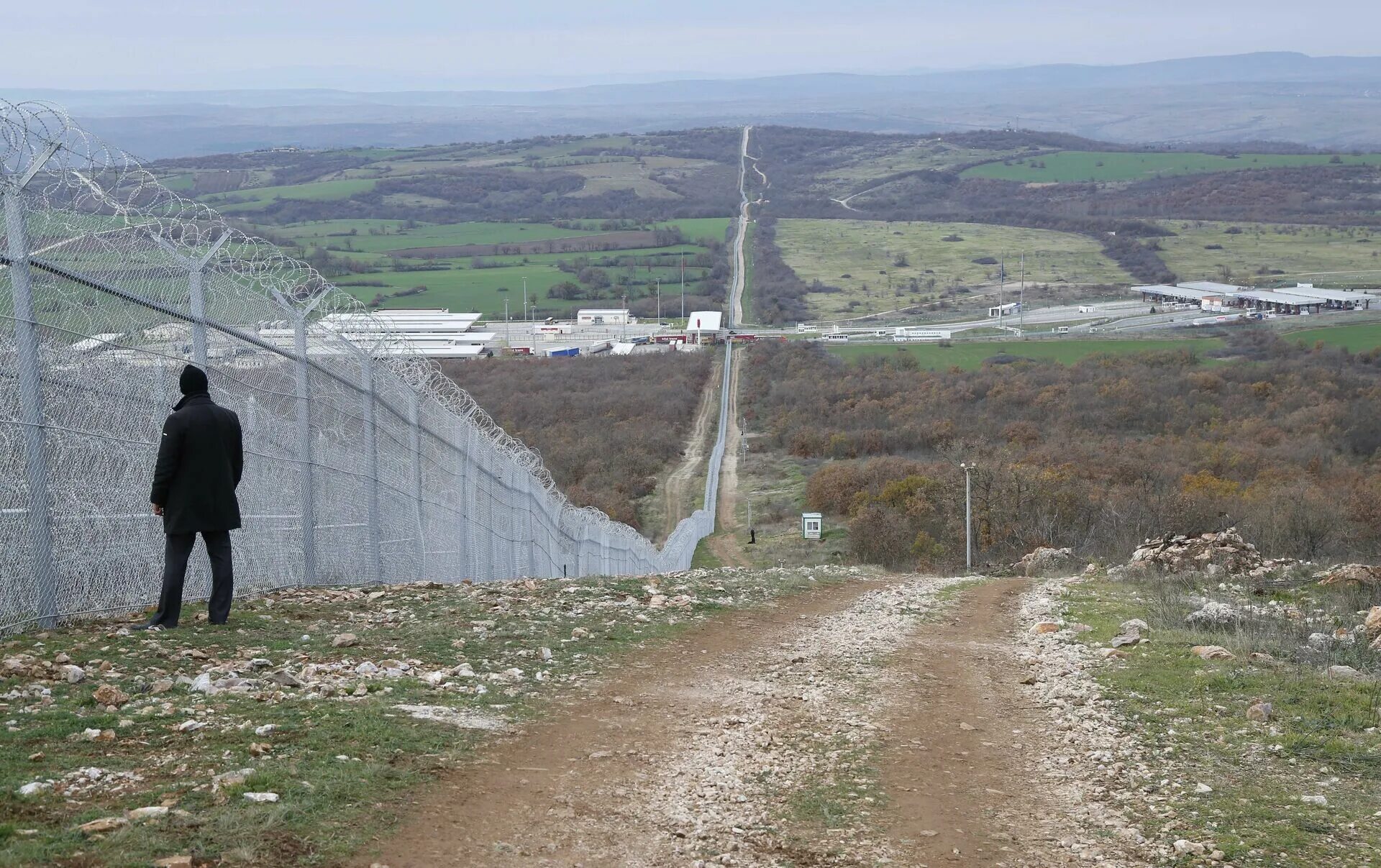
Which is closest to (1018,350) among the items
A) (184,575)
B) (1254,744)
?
(1254,744)

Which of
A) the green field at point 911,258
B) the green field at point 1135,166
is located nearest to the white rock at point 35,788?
the green field at point 911,258

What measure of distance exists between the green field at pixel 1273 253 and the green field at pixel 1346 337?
27.9 meters

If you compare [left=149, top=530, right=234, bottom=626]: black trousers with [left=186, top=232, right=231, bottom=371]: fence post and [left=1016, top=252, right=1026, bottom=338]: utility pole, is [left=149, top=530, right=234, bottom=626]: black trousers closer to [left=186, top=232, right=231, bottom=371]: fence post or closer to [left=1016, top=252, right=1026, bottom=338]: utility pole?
[left=186, top=232, right=231, bottom=371]: fence post

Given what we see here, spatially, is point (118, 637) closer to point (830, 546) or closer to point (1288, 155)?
point (830, 546)

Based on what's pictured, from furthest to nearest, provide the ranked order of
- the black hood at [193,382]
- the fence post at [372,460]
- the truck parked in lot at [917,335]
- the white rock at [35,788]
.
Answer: the truck parked in lot at [917,335] < the fence post at [372,460] < the black hood at [193,382] < the white rock at [35,788]

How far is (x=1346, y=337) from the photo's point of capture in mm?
83562

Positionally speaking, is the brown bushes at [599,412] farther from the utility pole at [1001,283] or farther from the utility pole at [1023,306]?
the utility pole at [1001,283]

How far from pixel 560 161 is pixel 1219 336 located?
383 feet

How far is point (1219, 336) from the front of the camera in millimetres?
87938

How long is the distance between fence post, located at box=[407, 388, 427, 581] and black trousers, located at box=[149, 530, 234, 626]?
5212mm

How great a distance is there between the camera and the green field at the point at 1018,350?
267ft

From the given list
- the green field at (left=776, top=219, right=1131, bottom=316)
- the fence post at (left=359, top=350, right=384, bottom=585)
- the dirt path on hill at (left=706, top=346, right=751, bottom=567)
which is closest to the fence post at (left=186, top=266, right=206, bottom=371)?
the fence post at (left=359, top=350, right=384, bottom=585)

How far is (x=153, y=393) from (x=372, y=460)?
3897 mm

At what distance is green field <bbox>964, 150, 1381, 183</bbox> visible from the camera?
183625 mm
